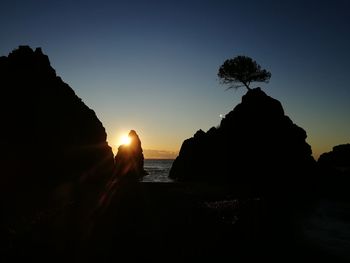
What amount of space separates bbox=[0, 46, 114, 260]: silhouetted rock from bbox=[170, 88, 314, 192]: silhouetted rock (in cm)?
2416

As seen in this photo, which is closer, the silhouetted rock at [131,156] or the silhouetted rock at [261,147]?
the silhouetted rock at [261,147]

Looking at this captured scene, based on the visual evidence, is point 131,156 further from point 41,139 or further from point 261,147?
point 41,139

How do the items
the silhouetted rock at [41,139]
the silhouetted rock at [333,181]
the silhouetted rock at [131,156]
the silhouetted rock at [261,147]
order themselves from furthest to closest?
the silhouetted rock at [131,156] → the silhouetted rock at [261,147] → the silhouetted rock at [333,181] → the silhouetted rock at [41,139]

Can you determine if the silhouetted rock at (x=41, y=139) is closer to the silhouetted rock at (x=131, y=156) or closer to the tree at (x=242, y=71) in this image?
the tree at (x=242, y=71)

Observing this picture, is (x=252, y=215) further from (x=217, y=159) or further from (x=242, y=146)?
(x=217, y=159)

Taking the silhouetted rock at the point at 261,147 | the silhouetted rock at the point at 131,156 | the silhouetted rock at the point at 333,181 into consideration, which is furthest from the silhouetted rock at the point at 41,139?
the silhouetted rock at the point at 131,156

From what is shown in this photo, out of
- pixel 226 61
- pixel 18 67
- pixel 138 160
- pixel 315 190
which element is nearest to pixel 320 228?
pixel 315 190

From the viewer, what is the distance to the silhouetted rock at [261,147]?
52.6 m

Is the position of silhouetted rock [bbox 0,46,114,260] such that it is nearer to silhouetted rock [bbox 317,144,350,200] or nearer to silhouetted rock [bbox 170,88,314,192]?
silhouetted rock [bbox 170,88,314,192]

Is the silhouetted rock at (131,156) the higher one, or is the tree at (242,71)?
the tree at (242,71)

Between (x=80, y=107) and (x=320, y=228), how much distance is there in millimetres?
40995

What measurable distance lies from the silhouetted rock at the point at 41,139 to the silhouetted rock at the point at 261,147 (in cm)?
2416

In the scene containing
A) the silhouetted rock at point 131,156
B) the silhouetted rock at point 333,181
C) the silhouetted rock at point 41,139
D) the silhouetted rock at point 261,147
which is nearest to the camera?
the silhouetted rock at point 41,139

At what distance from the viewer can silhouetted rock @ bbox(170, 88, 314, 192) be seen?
5262 cm
